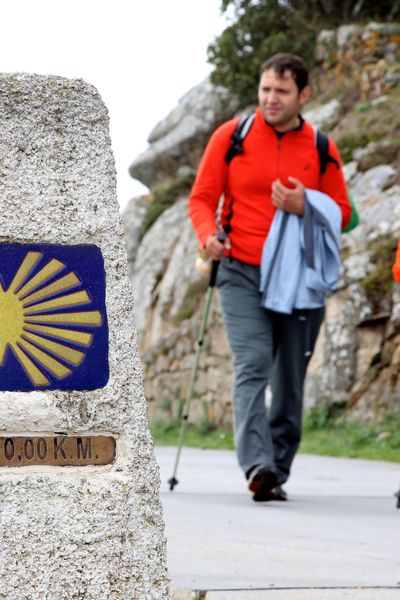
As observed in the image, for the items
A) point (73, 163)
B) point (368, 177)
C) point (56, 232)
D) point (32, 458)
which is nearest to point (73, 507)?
point (32, 458)

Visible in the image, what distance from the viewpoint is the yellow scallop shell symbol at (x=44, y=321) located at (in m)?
2.92

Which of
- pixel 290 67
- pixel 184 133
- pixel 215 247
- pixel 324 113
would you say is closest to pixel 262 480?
pixel 215 247

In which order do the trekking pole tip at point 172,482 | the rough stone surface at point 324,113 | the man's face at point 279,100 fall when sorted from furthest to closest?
the rough stone surface at point 324,113 → the trekking pole tip at point 172,482 → the man's face at point 279,100

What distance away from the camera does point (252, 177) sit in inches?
237

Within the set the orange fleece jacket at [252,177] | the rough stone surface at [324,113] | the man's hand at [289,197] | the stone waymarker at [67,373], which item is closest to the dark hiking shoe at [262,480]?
the orange fleece jacket at [252,177]

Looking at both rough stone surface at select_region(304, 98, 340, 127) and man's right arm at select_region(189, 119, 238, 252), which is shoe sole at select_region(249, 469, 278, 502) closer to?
man's right arm at select_region(189, 119, 238, 252)

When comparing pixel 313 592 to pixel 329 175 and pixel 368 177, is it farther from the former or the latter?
pixel 368 177

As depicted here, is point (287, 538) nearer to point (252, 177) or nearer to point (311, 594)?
point (311, 594)

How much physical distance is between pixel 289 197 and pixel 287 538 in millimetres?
2047

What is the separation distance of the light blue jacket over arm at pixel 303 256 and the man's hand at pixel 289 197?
4 cm

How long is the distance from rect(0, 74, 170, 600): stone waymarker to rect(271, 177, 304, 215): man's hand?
9.43 ft

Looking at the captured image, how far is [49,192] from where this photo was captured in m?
2.96

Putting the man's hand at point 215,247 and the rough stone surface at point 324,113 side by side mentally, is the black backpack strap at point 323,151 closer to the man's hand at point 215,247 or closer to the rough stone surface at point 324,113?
the man's hand at point 215,247

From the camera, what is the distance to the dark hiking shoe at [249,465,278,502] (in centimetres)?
566
